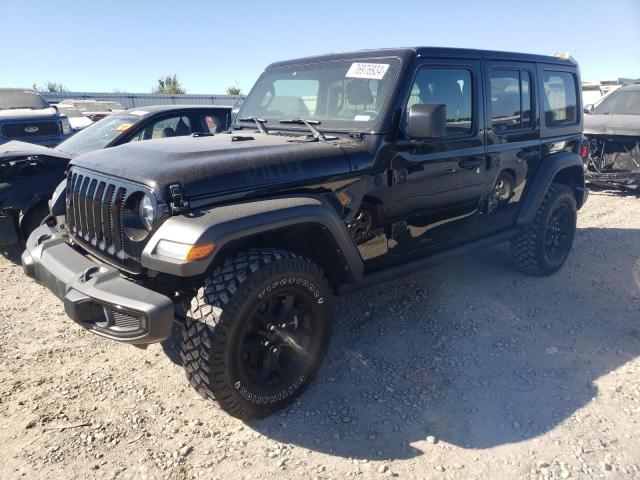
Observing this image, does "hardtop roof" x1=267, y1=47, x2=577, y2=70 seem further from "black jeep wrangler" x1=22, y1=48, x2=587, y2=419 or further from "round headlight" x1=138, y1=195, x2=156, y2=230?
"round headlight" x1=138, y1=195, x2=156, y2=230

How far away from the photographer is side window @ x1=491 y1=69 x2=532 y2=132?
403cm

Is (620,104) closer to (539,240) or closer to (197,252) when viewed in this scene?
(539,240)

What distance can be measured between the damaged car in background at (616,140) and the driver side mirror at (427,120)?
6.58 m

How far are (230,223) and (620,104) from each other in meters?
9.12

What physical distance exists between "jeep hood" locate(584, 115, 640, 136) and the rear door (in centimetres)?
471

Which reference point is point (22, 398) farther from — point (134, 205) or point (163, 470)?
point (134, 205)

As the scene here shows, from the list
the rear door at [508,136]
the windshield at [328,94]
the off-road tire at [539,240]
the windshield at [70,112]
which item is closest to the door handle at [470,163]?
the rear door at [508,136]

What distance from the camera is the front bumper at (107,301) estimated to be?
2.30 metres

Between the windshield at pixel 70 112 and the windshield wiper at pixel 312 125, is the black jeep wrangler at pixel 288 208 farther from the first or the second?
the windshield at pixel 70 112

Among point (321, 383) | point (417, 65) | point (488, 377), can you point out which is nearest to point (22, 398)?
point (321, 383)

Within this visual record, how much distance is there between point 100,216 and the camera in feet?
9.35

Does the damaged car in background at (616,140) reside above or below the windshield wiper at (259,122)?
below

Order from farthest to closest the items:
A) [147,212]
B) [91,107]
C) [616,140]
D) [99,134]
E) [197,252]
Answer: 1. [91,107]
2. [616,140]
3. [99,134]
4. [147,212]
5. [197,252]

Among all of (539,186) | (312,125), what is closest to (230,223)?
(312,125)
